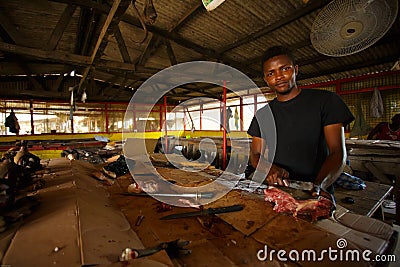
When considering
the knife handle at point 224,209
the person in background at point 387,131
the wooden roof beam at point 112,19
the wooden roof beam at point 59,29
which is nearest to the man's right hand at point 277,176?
the knife handle at point 224,209

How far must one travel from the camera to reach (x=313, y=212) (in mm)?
1244

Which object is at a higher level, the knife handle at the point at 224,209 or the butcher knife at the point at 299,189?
the butcher knife at the point at 299,189

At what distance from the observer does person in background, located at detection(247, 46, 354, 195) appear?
163 centimetres

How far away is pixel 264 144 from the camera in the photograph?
2.12 metres

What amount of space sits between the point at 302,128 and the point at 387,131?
20.1 feet

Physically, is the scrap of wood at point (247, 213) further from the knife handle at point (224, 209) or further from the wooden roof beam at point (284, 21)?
the wooden roof beam at point (284, 21)

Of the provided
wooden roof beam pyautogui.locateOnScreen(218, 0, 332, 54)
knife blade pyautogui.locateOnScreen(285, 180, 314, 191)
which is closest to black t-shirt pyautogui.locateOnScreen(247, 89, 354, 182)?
knife blade pyautogui.locateOnScreen(285, 180, 314, 191)

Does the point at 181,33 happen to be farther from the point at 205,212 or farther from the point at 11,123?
the point at 11,123

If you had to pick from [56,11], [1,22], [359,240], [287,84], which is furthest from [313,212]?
[1,22]

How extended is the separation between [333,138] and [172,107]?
15.1 metres

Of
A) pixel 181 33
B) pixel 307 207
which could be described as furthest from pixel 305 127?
pixel 181 33

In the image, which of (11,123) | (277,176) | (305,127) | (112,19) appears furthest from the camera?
(11,123)

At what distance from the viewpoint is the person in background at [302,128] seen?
1632 mm

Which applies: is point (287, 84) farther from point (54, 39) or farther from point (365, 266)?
point (54, 39)
